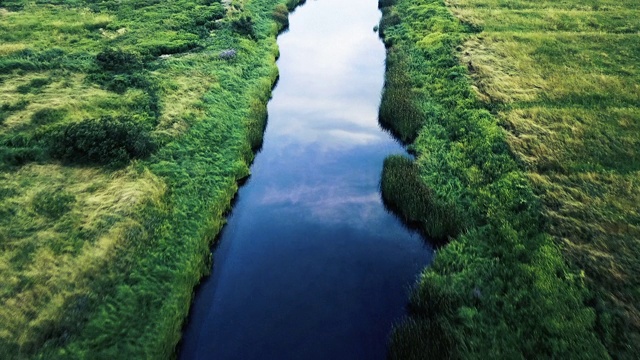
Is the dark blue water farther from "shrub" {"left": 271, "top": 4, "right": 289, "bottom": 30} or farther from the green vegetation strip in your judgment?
"shrub" {"left": 271, "top": 4, "right": 289, "bottom": 30}

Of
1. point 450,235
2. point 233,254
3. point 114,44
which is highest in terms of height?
point 114,44

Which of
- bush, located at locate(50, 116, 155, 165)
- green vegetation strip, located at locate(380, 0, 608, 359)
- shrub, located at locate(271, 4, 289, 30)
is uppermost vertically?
shrub, located at locate(271, 4, 289, 30)

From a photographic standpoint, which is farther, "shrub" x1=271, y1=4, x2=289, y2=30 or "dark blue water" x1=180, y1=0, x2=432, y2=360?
"shrub" x1=271, y1=4, x2=289, y2=30

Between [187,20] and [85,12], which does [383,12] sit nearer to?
[187,20]

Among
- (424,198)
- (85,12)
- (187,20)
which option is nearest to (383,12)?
(187,20)

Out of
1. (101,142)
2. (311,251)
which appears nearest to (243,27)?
(101,142)

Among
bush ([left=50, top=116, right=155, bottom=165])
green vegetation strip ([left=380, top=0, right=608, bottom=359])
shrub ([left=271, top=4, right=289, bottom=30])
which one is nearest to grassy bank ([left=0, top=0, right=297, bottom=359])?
bush ([left=50, top=116, right=155, bottom=165])
